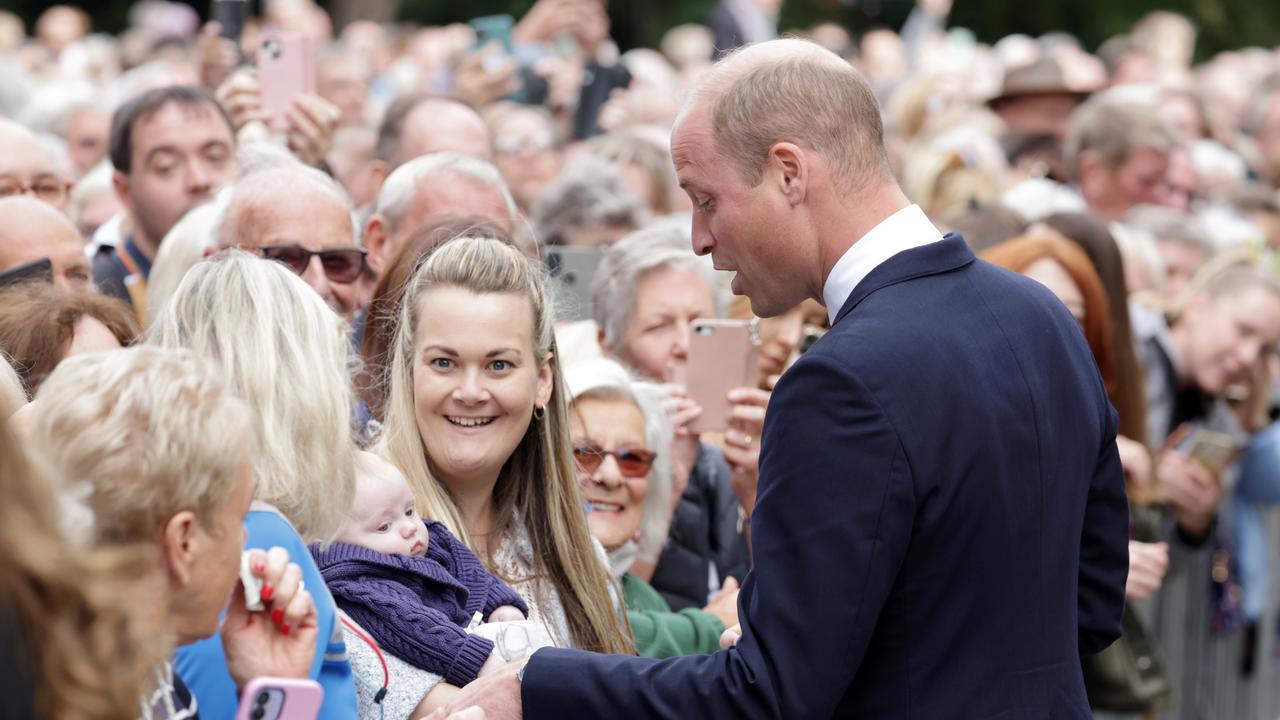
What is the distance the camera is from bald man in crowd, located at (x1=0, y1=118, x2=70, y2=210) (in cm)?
573

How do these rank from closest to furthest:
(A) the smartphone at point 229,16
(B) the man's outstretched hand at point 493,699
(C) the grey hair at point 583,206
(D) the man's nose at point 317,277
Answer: (B) the man's outstretched hand at point 493,699 < (D) the man's nose at point 317,277 < (C) the grey hair at point 583,206 < (A) the smartphone at point 229,16

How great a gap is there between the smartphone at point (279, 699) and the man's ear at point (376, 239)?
2.99 m

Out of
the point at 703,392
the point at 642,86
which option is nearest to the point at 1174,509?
the point at 703,392

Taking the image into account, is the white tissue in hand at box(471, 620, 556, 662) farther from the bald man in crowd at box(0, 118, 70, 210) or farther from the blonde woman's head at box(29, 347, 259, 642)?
the bald man in crowd at box(0, 118, 70, 210)

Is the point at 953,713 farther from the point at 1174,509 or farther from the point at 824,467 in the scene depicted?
the point at 1174,509

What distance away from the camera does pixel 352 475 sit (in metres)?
3.19

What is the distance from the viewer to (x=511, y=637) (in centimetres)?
340

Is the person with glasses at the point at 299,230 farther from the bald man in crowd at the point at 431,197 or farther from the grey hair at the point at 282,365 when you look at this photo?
the grey hair at the point at 282,365

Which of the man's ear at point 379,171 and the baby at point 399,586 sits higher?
the baby at point 399,586

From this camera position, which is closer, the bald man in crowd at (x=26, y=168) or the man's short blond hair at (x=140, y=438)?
the man's short blond hair at (x=140, y=438)

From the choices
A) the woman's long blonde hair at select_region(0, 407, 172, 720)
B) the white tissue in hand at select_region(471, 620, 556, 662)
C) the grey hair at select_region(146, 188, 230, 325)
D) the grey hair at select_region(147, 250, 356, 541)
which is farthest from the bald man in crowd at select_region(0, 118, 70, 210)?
the woman's long blonde hair at select_region(0, 407, 172, 720)

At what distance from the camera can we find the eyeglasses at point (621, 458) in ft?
14.7

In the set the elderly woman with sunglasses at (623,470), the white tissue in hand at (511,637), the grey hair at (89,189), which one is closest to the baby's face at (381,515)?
the white tissue in hand at (511,637)

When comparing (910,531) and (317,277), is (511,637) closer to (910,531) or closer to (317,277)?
(910,531)
